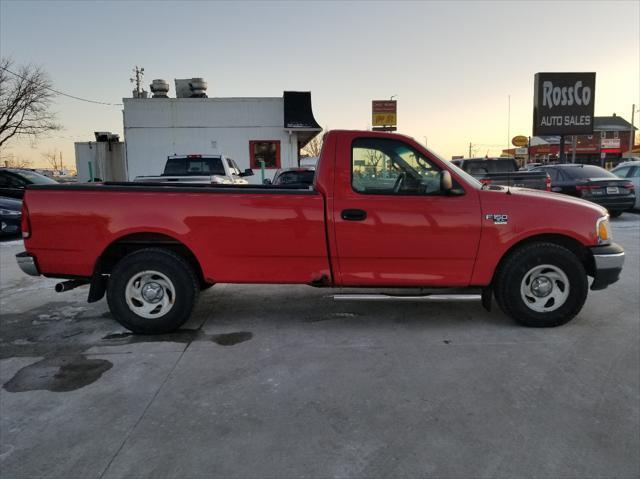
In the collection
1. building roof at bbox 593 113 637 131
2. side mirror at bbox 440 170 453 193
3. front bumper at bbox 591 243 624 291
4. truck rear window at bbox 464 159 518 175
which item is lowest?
front bumper at bbox 591 243 624 291

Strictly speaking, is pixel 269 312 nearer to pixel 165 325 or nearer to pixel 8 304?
pixel 165 325

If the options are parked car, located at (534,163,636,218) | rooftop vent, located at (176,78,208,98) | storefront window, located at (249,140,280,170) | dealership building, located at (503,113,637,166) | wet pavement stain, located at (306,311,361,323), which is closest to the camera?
wet pavement stain, located at (306,311,361,323)

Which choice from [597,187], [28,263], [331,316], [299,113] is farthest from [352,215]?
[299,113]

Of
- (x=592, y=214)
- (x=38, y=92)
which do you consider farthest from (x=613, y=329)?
(x=38, y=92)

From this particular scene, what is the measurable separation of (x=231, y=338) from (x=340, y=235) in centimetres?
140

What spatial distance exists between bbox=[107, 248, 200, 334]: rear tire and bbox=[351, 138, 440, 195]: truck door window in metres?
1.86

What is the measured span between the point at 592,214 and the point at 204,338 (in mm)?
3883

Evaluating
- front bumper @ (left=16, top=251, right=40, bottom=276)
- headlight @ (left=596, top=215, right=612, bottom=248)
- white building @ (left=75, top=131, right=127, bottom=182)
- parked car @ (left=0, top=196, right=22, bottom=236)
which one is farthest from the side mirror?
white building @ (left=75, top=131, right=127, bottom=182)

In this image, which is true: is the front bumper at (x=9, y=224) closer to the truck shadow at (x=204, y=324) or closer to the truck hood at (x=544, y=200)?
the truck shadow at (x=204, y=324)

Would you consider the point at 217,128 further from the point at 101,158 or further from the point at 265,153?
the point at 101,158

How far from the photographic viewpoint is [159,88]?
25.0m

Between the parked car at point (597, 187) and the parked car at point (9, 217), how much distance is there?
13452 mm

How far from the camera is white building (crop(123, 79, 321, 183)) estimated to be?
74.2 ft

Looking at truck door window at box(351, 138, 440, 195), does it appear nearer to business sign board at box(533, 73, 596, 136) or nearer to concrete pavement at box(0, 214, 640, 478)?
concrete pavement at box(0, 214, 640, 478)
